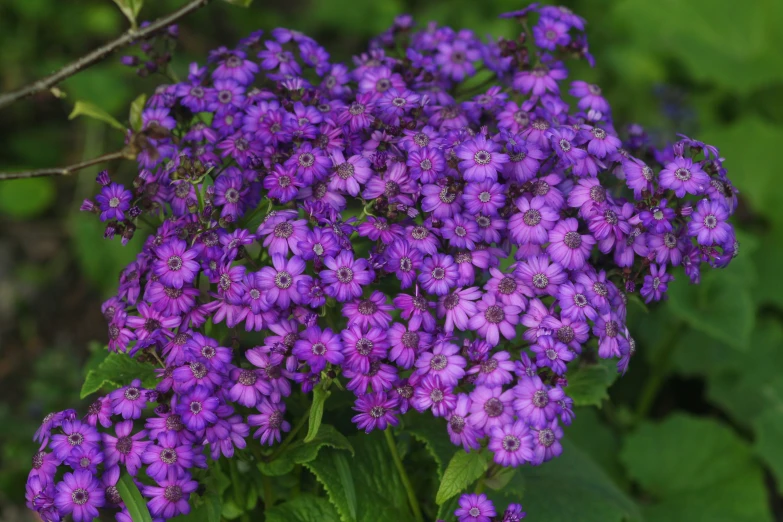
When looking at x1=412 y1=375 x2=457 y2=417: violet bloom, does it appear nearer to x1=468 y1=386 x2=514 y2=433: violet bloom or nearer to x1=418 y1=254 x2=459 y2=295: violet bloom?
x1=468 y1=386 x2=514 y2=433: violet bloom

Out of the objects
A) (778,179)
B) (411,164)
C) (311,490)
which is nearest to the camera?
(411,164)

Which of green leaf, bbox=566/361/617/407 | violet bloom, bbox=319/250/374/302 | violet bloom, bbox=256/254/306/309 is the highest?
violet bloom, bbox=256/254/306/309

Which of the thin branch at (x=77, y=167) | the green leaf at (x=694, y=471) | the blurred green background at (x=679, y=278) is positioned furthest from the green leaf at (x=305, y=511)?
the green leaf at (x=694, y=471)

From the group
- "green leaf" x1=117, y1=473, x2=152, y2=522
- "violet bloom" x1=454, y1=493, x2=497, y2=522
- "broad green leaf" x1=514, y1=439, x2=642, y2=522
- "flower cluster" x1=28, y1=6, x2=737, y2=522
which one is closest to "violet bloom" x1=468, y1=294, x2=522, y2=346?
"flower cluster" x1=28, y1=6, x2=737, y2=522

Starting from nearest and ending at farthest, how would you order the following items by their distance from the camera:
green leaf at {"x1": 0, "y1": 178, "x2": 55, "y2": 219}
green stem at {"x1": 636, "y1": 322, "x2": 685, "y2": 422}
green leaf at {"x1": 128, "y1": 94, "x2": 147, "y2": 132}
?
green leaf at {"x1": 128, "y1": 94, "x2": 147, "y2": 132} → green stem at {"x1": 636, "y1": 322, "x2": 685, "y2": 422} → green leaf at {"x1": 0, "y1": 178, "x2": 55, "y2": 219}

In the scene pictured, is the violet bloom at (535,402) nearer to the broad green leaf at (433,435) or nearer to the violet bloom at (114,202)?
the broad green leaf at (433,435)

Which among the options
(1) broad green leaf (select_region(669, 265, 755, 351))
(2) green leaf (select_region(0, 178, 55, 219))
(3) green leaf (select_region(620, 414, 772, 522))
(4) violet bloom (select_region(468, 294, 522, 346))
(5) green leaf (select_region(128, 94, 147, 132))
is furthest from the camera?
(2) green leaf (select_region(0, 178, 55, 219))

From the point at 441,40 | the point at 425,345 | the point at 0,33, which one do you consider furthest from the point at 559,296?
the point at 0,33

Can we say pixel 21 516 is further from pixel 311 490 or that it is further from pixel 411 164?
pixel 411 164
